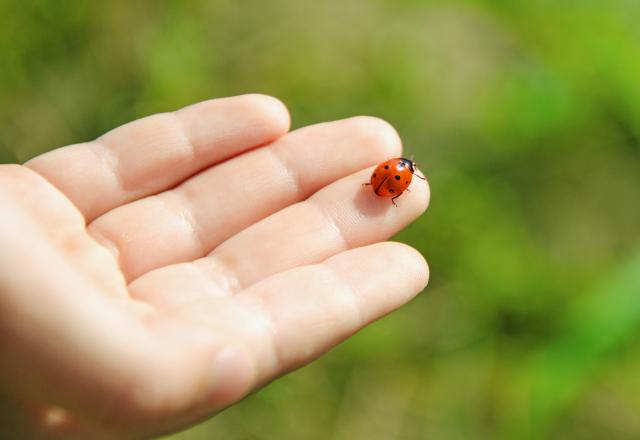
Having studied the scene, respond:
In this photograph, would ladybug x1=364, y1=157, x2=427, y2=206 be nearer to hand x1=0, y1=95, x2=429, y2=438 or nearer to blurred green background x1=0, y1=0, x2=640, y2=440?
hand x1=0, y1=95, x2=429, y2=438

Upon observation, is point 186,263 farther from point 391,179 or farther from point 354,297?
point 391,179

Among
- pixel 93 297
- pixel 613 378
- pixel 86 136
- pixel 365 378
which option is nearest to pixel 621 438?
pixel 613 378

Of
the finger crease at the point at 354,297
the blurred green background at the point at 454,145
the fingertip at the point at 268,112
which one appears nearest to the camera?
the finger crease at the point at 354,297

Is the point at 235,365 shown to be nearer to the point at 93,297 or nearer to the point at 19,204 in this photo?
the point at 93,297

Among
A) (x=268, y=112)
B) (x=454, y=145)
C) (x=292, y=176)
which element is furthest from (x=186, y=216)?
(x=454, y=145)

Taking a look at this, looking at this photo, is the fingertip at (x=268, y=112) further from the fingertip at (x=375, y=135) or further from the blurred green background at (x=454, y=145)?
the blurred green background at (x=454, y=145)

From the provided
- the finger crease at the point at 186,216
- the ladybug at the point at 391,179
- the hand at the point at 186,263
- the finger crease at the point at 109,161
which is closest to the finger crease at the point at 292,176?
the hand at the point at 186,263

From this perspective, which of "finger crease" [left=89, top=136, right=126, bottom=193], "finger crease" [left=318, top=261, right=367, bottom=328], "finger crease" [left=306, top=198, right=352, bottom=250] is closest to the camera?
"finger crease" [left=318, top=261, right=367, bottom=328]

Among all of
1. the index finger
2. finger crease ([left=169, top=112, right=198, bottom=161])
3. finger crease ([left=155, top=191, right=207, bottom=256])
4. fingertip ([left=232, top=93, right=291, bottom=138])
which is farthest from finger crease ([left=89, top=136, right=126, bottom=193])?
fingertip ([left=232, top=93, right=291, bottom=138])
